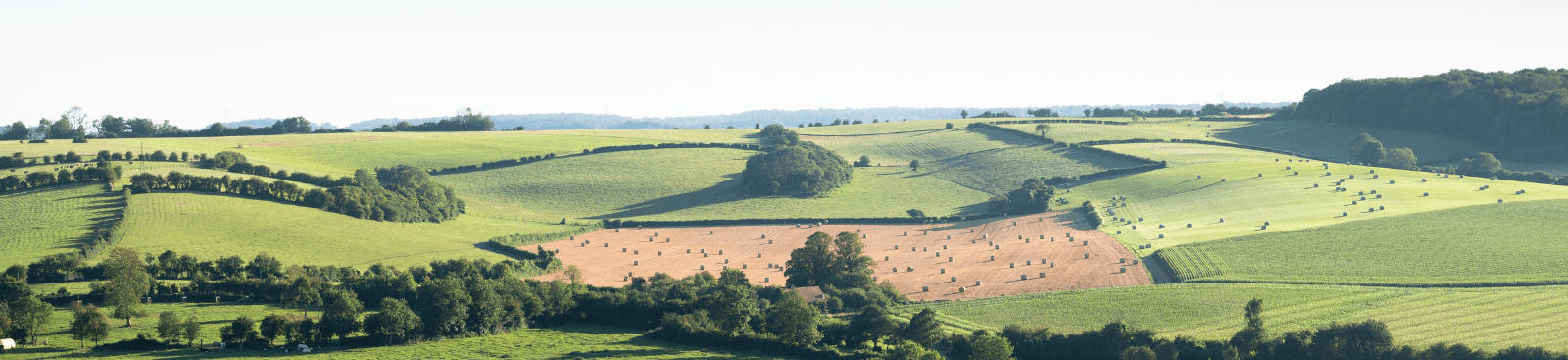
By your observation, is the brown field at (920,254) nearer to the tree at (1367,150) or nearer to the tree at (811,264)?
the tree at (811,264)

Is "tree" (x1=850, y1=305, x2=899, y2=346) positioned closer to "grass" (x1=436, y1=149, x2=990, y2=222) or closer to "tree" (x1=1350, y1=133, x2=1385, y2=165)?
"grass" (x1=436, y1=149, x2=990, y2=222)

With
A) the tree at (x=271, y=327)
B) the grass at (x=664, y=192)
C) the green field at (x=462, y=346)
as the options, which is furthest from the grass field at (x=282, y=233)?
the tree at (x=271, y=327)

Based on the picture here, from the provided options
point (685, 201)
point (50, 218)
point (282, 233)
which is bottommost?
point (685, 201)

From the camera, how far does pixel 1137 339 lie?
6150cm

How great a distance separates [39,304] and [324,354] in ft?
55.8

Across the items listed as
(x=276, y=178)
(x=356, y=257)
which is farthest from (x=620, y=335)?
(x=276, y=178)

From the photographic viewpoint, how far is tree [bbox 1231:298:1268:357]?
5981cm

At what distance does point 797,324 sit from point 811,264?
66.2 ft

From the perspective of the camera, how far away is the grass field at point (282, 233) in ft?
310

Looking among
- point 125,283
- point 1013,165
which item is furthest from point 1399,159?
point 125,283

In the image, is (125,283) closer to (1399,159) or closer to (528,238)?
(528,238)

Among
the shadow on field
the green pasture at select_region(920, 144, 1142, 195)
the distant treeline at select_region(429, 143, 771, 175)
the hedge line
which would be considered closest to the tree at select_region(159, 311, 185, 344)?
the hedge line

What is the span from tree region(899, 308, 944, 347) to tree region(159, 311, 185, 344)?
44.8m

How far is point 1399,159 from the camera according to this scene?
14450 cm
